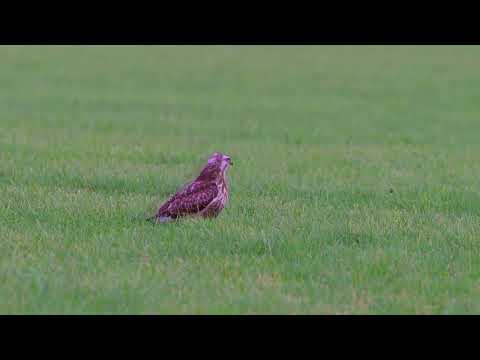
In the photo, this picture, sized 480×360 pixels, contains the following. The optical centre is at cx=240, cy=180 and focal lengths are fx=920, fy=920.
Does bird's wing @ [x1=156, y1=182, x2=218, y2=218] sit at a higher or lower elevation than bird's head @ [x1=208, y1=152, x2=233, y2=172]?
lower

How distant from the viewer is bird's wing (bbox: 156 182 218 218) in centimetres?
1083

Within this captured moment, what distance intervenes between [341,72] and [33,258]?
2771 centimetres

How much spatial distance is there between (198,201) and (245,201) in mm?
1510

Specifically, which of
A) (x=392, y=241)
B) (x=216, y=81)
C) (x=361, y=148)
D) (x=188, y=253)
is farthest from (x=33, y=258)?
(x=216, y=81)

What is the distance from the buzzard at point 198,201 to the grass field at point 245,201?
0.19 m

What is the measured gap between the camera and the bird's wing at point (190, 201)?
10.8 meters

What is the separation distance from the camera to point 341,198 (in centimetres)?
1288

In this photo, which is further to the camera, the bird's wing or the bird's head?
the bird's head

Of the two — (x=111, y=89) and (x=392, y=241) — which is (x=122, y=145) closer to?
(x=392, y=241)

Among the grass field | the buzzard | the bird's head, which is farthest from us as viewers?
the bird's head

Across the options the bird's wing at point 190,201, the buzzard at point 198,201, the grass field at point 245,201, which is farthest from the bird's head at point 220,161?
the grass field at point 245,201

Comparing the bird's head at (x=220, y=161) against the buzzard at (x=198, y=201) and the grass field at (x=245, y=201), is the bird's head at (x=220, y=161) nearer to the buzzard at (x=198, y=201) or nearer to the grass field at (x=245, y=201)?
the buzzard at (x=198, y=201)

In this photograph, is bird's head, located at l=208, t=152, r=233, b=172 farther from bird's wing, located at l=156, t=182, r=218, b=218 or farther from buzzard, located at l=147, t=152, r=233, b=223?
bird's wing, located at l=156, t=182, r=218, b=218

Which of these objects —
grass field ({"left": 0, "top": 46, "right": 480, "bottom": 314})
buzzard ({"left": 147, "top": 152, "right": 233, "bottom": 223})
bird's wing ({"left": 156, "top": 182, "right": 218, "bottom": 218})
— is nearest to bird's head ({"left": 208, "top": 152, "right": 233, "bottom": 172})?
buzzard ({"left": 147, "top": 152, "right": 233, "bottom": 223})
